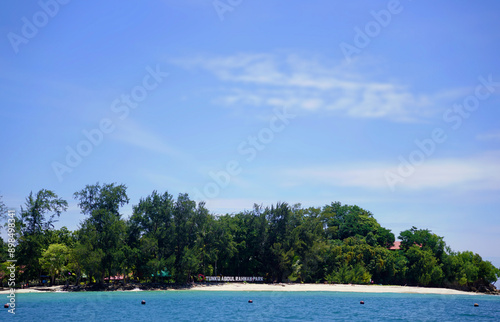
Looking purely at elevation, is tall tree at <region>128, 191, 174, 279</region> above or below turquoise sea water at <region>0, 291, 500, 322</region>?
above

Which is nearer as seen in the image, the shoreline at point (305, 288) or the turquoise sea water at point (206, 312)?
the turquoise sea water at point (206, 312)

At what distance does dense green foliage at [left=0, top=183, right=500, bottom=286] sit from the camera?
6638 cm

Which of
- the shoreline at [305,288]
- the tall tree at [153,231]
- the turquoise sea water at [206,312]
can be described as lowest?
the shoreline at [305,288]

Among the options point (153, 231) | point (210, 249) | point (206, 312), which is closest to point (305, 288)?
point (210, 249)

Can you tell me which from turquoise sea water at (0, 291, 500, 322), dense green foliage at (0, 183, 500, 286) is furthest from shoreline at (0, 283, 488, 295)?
turquoise sea water at (0, 291, 500, 322)

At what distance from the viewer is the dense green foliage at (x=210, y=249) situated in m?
66.4

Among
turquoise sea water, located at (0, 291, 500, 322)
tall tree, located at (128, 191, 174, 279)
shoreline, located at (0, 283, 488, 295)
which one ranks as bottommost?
shoreline, located at (0, 283, 488, 295)

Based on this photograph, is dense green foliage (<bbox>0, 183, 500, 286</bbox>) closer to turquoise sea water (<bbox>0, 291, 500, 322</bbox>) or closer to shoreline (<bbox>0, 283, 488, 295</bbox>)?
shoreline (<bbox>0, 283, 488, 295</bbox>)

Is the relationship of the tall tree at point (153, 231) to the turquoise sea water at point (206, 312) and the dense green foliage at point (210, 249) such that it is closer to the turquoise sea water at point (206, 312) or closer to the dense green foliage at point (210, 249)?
the dense green foliage at point (210, 249)

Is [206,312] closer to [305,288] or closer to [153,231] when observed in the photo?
[153,231]

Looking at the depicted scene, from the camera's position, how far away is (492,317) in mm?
44250

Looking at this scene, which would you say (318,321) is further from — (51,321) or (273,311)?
(51,321)

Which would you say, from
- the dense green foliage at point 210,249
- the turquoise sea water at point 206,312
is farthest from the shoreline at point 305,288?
the turquoise sea water at point 206,312

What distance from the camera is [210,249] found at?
249ft
